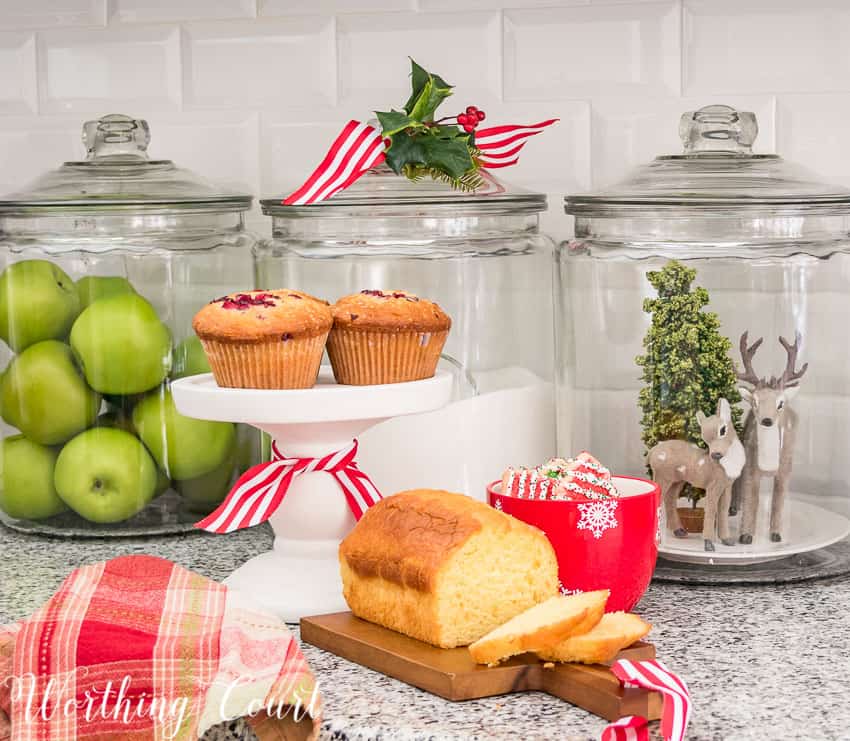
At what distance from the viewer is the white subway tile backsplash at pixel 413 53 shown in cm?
124

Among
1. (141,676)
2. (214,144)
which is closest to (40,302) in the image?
(214,144)

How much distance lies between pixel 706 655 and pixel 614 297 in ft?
1.09

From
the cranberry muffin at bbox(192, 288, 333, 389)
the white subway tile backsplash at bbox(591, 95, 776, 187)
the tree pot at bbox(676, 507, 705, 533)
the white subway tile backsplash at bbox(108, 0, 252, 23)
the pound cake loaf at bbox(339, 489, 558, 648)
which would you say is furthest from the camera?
the white subway tile backsplash at bbox(108, 0, 252, 23)

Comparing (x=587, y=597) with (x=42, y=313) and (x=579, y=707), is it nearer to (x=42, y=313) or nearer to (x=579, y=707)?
(x=579, y=707)

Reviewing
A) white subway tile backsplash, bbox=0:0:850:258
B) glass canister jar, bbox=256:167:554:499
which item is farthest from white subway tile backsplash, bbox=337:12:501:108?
glass canister jar, bbox=256:167:554:499

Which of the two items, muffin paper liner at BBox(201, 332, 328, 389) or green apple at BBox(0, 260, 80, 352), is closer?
muffin paper liner at BBox(201, 332, 328, 389)

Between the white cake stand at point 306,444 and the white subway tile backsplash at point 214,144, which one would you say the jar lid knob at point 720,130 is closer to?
the white cake stand at point 306,444

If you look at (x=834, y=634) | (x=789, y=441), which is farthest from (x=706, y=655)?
(x=789, y=441)

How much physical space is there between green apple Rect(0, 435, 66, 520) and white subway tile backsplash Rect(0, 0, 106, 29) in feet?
1.57

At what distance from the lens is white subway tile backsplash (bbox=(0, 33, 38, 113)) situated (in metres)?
1.38

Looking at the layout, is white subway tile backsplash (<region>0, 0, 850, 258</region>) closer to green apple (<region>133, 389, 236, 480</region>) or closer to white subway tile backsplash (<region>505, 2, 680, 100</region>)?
white subway tile backsplash (<region>505, 2, 680, 100</region>)

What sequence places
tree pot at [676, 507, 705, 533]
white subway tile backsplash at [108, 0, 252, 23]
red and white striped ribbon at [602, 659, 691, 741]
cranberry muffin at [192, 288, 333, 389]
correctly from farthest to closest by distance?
1. white subway tile backsplash at [108, 0, 252, 23]
2. tree pot at [676, 507, 705, 533]
3. cranberry muffin at [192, 288, 333, 389]
4. red and white striped ribbon at [602, 659, 691, 741]

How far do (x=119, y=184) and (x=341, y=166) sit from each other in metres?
0.24

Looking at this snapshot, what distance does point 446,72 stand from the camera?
49.1 inches
